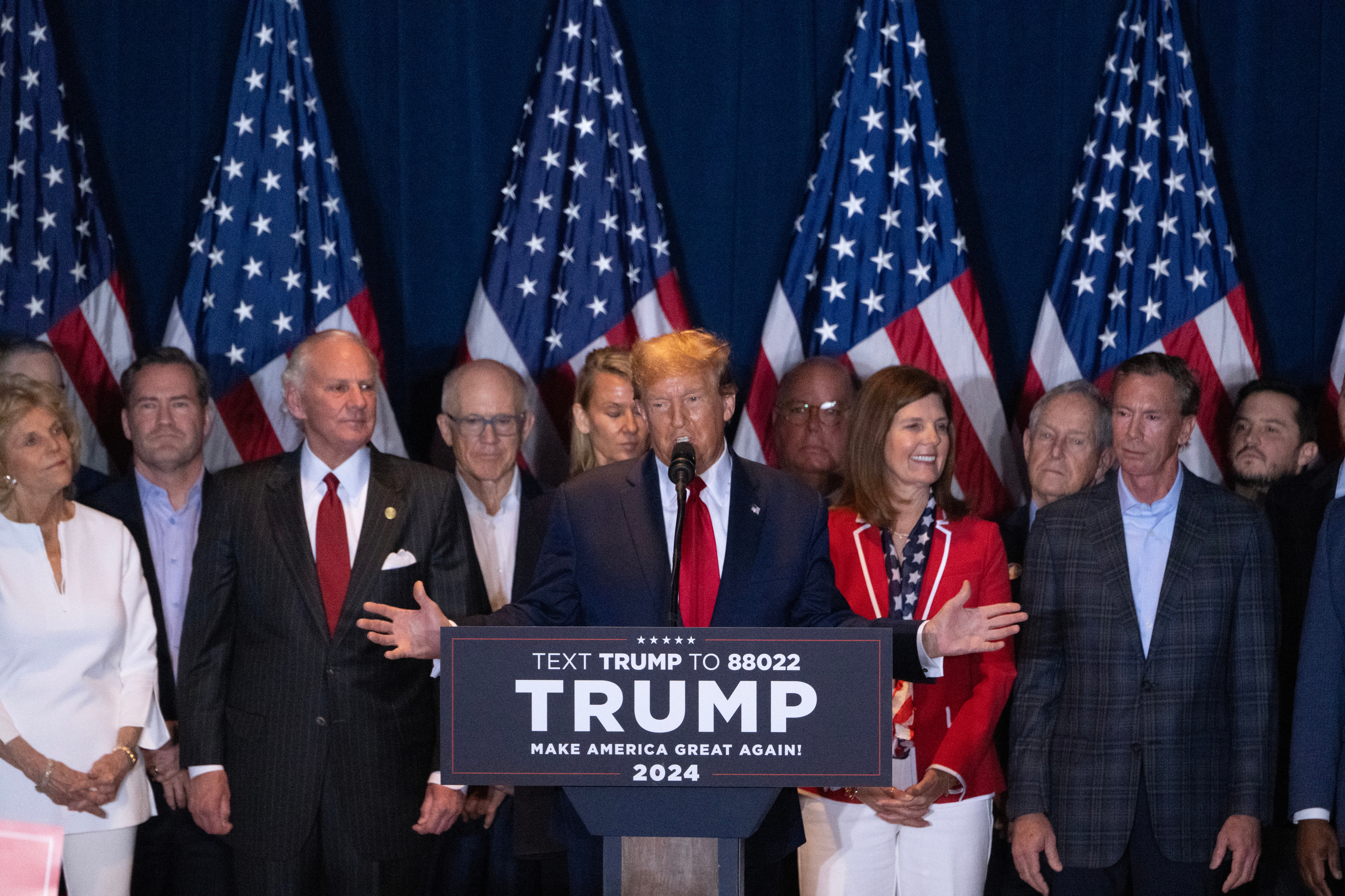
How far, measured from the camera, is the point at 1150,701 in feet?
Answer: 10.0

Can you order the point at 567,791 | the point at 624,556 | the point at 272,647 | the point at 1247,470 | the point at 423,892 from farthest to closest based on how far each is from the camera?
1. the point at 1247,470
2. the point at 423,892
3. the point at 272,647
4. the point at 624,556
5. the point at 567,791

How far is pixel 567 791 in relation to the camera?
76.2 inches

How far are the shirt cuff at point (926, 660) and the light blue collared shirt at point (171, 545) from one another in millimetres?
2196

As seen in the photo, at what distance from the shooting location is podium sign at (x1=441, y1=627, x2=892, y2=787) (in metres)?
1.90

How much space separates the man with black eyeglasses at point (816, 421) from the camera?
13.7 feet

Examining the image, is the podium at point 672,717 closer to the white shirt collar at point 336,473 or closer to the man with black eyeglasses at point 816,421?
the white shirt collar at point 336,473

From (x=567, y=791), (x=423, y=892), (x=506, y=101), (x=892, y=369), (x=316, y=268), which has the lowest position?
(x=423, y=892)

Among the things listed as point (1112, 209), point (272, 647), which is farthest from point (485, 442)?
point (1112, 209)

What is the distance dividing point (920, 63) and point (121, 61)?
2932 millimetres

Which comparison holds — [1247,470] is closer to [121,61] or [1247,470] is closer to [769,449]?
[769,449]

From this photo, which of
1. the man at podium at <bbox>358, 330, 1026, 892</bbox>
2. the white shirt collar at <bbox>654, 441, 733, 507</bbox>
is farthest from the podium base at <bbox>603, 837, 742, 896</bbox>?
the white shirt collar at <bbox>654, 441, 733, 507</bbox>

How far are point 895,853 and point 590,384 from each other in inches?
67.3

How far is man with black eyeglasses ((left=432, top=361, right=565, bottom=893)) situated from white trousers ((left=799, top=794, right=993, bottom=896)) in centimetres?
118

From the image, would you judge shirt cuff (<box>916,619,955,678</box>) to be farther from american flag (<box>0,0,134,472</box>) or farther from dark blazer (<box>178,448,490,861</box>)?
american flag (<box>0,0,134,472</box>)
